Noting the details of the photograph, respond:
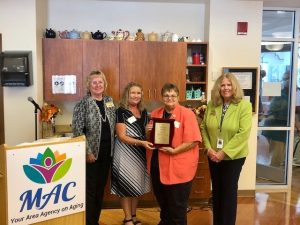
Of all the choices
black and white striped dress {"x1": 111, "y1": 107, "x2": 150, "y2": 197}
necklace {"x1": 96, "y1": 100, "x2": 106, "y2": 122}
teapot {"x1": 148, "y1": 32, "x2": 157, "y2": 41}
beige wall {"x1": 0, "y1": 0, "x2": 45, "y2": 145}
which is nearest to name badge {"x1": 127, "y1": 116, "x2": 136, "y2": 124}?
black and white striped dress {"x1": 111, "y1": 107, "x2": 150, "y2": 197}

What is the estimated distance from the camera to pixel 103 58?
373 cm

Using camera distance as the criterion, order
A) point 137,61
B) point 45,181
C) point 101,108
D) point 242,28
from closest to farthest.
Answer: point 45,181 < point 101,108 < point 137,61 < point 242,28

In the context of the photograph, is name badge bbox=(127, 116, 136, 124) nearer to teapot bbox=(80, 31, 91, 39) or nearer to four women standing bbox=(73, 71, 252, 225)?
four women standing bbox=(73, 71, 252, 225)

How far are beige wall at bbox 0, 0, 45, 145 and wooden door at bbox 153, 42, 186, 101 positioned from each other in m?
1.37

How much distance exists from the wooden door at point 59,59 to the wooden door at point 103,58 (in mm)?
79

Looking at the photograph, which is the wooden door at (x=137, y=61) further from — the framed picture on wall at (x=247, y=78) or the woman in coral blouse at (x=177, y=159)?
the woman in coral blouse at (x=177, y=159)

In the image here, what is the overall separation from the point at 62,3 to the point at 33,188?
2.76 m

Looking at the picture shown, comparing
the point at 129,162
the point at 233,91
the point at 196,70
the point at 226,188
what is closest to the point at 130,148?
the point at 129,162

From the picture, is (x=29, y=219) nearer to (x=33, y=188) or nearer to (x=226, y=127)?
(x=33, y=188)

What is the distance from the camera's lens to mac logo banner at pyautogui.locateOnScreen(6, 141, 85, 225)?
73.0 inches

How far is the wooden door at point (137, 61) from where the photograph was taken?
3.76 metres

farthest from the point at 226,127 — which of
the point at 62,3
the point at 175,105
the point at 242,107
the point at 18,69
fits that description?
the point at 62,3

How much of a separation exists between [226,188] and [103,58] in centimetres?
200

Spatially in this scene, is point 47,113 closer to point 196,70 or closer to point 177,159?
point 177,159
